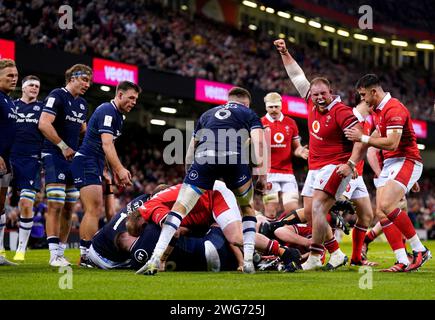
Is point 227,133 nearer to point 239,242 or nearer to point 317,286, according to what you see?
point 239,242

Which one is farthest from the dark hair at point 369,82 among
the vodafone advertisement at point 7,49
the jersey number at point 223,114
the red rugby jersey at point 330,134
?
the vodafone advertisement at point 7,49

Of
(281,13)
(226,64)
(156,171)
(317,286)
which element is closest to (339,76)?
(281,13)

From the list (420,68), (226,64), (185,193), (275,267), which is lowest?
(275,267)

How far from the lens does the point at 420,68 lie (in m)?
56.1

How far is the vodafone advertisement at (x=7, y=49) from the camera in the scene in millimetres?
21297

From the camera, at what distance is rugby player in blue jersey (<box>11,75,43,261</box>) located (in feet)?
36.9

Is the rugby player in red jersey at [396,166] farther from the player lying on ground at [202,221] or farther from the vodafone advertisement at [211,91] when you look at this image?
the vodafone advertisement at [211,91]

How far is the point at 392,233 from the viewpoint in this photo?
9844 mm

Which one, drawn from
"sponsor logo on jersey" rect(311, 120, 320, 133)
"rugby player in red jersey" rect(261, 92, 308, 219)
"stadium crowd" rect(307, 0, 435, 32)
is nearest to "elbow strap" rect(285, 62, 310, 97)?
"sponsor logo on jersey" rect(311, 120, 320, 133)

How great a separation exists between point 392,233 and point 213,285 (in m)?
3.56

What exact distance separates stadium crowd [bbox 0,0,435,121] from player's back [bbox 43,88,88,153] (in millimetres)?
12687

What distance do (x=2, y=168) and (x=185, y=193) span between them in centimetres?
236

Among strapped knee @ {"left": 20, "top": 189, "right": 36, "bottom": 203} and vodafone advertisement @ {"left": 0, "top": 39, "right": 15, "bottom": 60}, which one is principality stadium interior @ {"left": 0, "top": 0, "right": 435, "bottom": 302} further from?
strapped knee @ {"left": 20, "top": 189, "right": 36, "bottom": 203}
